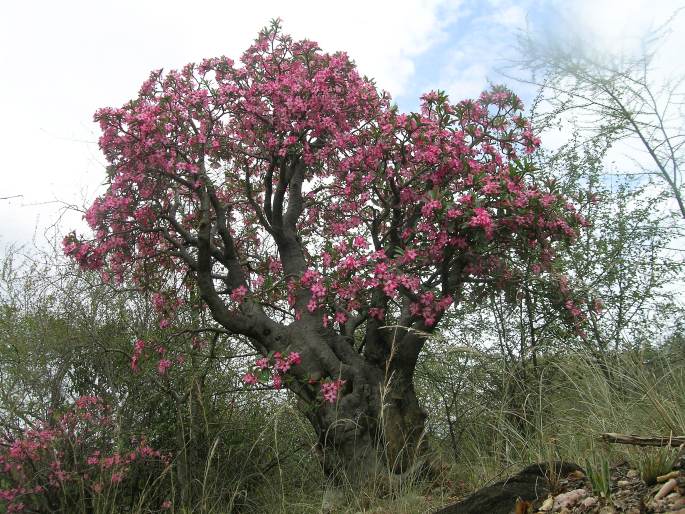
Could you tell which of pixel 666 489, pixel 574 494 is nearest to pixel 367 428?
pixel 574 494

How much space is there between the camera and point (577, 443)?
11.7ft

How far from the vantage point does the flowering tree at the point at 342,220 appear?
5.21 metres

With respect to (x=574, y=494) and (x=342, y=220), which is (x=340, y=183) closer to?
(x=342, y=220)

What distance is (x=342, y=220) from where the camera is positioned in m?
6.65

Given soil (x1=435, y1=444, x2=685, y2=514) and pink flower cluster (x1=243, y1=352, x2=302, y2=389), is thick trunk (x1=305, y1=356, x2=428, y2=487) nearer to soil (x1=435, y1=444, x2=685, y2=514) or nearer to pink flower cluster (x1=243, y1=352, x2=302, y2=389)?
pink flower cluster (x1=243, y1=352, x2=302, y2=389)

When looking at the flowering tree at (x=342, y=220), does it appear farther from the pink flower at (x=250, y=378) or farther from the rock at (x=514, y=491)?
the rock at (x=514, y=491)

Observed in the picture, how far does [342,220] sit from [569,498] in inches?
171

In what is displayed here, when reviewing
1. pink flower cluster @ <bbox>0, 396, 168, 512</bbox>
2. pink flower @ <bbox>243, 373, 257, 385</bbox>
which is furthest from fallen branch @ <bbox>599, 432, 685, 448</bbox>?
pink flower cluster @ <bbox>0, 396, 168, 512</bbox>

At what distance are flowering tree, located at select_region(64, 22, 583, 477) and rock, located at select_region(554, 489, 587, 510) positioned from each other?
7.50 feet

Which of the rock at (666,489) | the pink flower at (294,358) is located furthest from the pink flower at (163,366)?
the rock at (666,489)

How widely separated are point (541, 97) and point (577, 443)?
15.1ft

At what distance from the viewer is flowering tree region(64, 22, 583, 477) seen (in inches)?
205

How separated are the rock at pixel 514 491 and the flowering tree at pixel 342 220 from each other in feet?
6.23

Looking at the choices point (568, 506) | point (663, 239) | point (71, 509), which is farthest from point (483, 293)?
point (71, 509)
